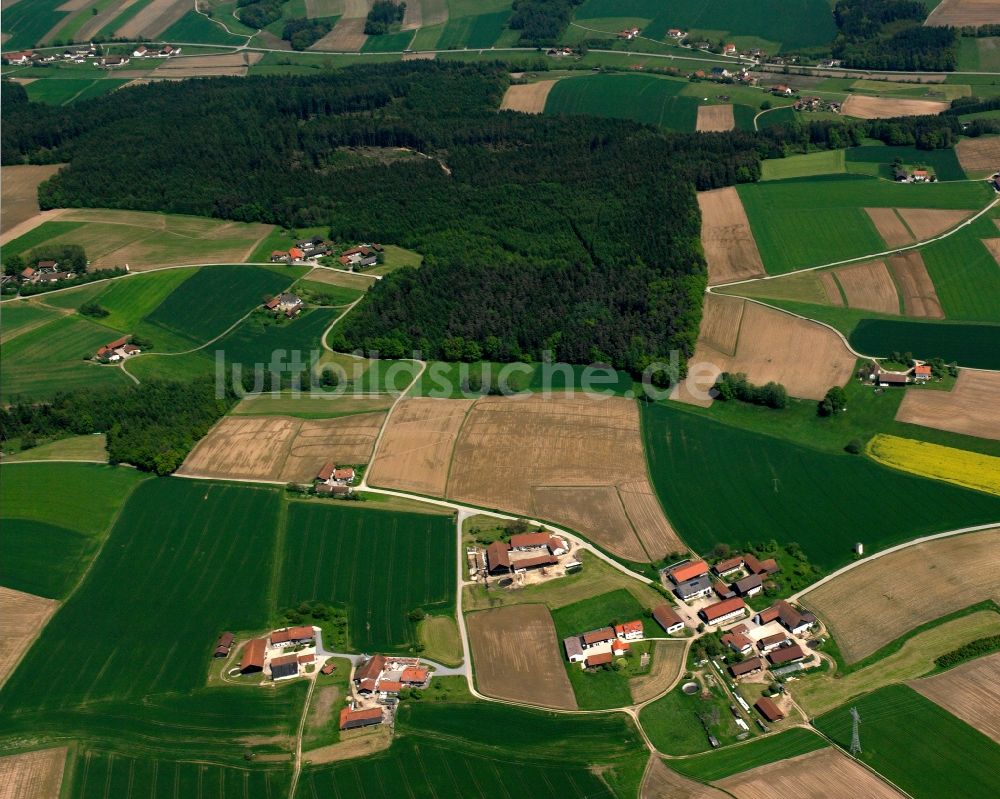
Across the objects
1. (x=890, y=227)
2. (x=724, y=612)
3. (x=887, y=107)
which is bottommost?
(x=724, y=612)

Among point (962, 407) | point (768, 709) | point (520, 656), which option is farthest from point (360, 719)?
point (962, 407)

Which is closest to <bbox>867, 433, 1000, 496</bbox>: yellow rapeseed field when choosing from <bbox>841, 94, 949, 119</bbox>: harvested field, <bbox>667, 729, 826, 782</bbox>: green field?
<bbox>667, 729, 826, 782</bbox>: green field

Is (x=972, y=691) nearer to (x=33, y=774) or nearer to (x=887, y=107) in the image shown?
(x=33, y=774)

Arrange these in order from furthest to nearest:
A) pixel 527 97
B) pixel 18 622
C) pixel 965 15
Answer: pixel 965 15 < pixel 527 97 < pixel 18 622

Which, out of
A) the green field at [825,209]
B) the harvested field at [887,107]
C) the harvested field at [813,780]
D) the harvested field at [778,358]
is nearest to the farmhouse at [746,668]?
the harvested field at [813,780]

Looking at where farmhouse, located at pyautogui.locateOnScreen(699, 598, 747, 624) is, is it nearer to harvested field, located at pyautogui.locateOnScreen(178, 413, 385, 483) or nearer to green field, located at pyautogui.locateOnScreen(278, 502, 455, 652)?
green field, located at pyautogui.locateOnScreen(278, 502, 455, 652)

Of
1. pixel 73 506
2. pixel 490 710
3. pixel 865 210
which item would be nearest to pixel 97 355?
pixel 73 506
